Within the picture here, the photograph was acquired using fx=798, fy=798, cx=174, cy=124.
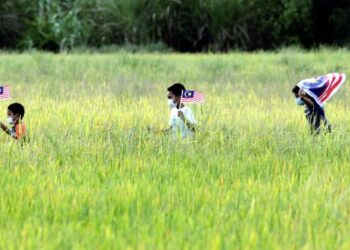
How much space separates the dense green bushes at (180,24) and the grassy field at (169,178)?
1411 centimetres

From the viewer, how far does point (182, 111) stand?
623 cm

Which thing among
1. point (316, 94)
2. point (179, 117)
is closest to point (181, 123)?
point (179, 117)

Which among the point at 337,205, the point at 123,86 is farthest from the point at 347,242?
the point at 123,86

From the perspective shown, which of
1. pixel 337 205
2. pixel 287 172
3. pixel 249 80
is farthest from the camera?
pixel 249 80

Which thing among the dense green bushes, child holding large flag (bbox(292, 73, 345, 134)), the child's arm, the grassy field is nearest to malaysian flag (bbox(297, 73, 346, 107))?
child holding large flag (bbox(292, 73, 345, 134))

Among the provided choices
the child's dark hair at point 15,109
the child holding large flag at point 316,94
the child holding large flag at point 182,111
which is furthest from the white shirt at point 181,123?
the child's dark hair at point 15,109

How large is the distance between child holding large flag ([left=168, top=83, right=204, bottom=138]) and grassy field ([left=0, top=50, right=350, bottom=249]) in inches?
5.6

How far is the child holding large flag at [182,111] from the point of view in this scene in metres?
6.11

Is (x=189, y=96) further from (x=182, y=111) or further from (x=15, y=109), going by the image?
(x=15, y=109)

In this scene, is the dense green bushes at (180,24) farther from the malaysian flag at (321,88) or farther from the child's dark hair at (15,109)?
the child's dark hair at (15,109)

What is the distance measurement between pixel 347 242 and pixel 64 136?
3.16m

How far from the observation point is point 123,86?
10789mm

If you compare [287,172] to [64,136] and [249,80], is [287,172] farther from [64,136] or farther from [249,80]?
[249,80]

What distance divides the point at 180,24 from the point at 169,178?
19.7 meters
